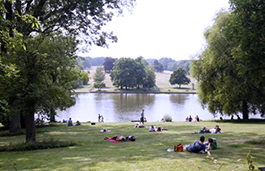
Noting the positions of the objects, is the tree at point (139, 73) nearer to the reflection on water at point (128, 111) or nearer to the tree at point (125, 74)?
the tree at point (125, 74)

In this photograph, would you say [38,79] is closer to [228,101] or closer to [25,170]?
[25,170]

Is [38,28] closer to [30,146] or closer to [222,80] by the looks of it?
[30,146]

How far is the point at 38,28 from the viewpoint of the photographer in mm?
15312

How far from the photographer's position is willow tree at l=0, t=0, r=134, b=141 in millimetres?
14531

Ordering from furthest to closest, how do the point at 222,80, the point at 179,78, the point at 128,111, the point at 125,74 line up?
the point at 179,78
the point at 125,74
the point at 128,111
the point at 222,80

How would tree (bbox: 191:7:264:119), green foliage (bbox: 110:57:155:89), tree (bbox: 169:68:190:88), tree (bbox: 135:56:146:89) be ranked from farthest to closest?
tree (bbox: 169:68:190:88) < tree (bbox: 135:56:146:89) < green foliage (bbox: 110:57:155:89) < tree (bbox: 191:7:264:119)

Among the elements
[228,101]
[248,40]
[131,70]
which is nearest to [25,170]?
[248,40]

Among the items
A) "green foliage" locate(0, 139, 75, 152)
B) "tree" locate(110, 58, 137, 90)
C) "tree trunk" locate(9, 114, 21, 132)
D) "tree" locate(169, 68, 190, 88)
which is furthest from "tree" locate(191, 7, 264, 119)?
"tree" locate(169, 68, 190, 88)

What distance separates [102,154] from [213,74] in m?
25.1

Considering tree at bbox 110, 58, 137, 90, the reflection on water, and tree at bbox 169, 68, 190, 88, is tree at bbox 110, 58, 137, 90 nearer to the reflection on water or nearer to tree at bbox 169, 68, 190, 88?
tree at bbox 169, 68, 190, 88

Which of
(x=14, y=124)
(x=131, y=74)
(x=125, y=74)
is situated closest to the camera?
(x=14, y=124)

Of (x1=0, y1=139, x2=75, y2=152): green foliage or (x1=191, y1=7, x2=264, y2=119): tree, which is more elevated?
(x1=191, y1=7, x2=264, y2=119): tree

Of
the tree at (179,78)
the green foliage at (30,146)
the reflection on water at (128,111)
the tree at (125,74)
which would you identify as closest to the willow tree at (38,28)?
the green foliage at (30,146)

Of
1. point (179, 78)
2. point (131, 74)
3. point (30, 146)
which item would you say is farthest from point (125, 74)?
point (30, 146)
